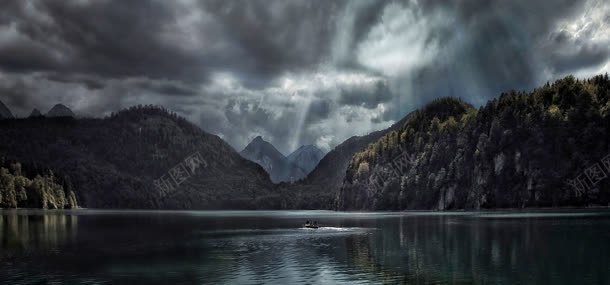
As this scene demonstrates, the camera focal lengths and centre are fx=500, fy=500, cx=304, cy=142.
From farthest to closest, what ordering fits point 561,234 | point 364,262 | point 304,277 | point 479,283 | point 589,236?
point 561,234, point 589,236, point 364,262, point 304,277, point 479,283

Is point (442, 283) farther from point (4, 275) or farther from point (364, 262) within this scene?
point (4, 275)

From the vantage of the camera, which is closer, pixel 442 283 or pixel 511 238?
pixel 442 283

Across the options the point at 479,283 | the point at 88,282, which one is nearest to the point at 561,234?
the point at 479,283

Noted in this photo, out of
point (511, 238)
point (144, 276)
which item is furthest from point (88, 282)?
point (511, 238)

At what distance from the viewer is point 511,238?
93.2 meters

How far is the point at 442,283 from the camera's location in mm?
50219

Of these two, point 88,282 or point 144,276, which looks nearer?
point 88,282

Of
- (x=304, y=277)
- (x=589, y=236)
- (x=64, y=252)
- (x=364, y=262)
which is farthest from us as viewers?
(x=589, y=236)

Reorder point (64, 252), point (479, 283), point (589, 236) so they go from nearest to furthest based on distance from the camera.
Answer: point (479, 283)
point (64, 252)
point (589, 236)

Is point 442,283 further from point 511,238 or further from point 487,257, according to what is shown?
point 511,238

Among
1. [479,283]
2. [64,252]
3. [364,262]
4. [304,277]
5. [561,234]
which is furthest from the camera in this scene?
[561,234]

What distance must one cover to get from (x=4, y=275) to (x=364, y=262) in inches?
1710

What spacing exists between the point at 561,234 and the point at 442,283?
59.3 metres

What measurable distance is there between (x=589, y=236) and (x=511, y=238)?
1335 cm
